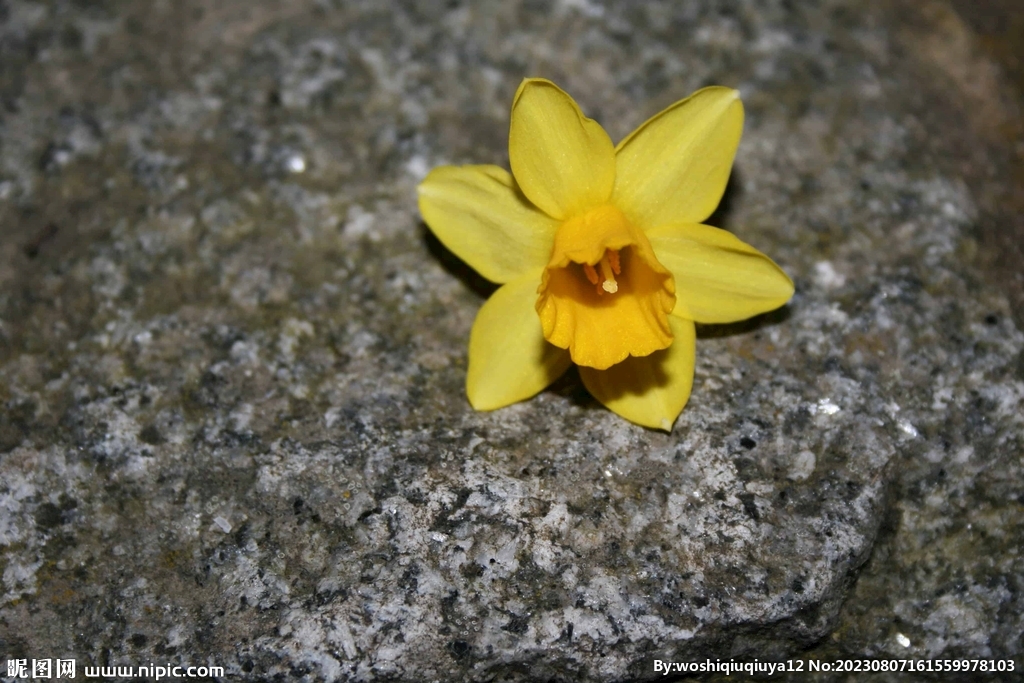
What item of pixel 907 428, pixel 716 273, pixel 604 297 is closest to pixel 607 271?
pixel 604 297

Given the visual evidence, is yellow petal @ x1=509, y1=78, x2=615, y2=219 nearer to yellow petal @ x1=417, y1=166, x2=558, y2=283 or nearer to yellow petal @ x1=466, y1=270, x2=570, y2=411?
yellow petal @ x1=417, y1=166, x2=558, y2=283

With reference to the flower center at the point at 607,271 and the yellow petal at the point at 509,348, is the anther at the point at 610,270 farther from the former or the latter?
the yellow petal at the point at 509,348

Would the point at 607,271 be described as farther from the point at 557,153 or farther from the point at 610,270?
the point at 557,153

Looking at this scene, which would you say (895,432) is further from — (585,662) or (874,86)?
(874,86)

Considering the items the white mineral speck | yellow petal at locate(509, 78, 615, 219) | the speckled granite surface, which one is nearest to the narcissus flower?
yellow petal at locate(509, 78, 615, 219)

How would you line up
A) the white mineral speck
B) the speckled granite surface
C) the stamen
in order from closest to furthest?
the speckled granite surface → the stamen → the white mineral speck

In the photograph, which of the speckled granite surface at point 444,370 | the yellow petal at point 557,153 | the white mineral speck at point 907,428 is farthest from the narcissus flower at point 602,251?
the white mineral speck at point 907,428

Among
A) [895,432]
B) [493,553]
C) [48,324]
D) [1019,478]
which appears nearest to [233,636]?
[493,553]
